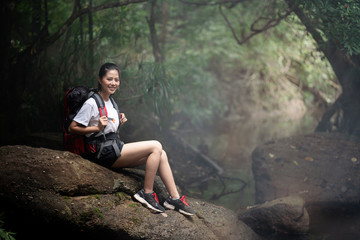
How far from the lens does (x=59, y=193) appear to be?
2.97 meters

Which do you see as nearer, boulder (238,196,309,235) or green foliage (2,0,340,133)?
boulder (238,196,309,235)

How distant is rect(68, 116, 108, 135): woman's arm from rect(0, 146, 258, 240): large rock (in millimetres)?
280

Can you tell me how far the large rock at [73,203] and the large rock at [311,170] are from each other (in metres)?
2.44

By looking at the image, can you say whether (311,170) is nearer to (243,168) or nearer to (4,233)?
(243,168)

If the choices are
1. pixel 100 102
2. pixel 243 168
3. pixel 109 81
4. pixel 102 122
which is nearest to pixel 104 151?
pixel 102 122

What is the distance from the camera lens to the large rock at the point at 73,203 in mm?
2801

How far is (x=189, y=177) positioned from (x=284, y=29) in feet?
20.5

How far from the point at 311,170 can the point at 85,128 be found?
13.5 feet

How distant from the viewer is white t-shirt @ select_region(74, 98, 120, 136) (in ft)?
9.93

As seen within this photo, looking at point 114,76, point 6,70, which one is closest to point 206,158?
point 6,70

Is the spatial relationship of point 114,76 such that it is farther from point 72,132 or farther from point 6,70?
point 6,70

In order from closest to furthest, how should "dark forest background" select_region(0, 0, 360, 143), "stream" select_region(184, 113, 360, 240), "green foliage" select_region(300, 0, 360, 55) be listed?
"stream" select_region(184, 113, 360, 240), "green foliage" select_region(300, 0, 360, 55), "dark forest background" select_region(0, 0, 360, 143)

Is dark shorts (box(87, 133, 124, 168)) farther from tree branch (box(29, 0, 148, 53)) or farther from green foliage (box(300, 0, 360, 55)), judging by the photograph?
green foliage (box(300, 0, 360, 55))

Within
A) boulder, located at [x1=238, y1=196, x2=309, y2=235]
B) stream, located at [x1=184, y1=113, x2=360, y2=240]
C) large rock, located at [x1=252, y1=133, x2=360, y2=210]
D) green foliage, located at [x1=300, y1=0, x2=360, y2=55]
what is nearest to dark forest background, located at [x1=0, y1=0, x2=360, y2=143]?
green foliage, located at [x1=300, y1=0, x2=360, y2=55]
